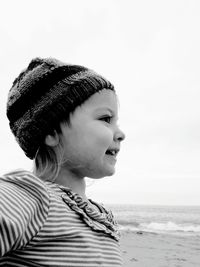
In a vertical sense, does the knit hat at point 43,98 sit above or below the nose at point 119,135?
above

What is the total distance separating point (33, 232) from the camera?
128 cm

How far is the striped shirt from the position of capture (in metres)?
1.20

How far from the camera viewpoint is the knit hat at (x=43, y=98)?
5.98 ft

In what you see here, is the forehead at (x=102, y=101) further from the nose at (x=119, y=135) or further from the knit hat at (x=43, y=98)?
the nose at (x=119, y=135)

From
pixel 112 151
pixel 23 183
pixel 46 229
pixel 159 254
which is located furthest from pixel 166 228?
pixel 23 183

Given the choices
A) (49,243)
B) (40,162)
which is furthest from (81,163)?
(49,243)

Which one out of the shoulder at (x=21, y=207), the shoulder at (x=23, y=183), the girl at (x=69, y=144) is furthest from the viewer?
the girl at (x=69, y=144)

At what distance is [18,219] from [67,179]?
65 cm

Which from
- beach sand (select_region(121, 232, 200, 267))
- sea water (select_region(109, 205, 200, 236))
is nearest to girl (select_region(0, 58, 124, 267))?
beach sand (select_region(121, 232, 200, 267))

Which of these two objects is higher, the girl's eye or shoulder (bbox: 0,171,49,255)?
the girl's eye

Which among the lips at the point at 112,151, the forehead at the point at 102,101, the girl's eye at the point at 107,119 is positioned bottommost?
the lips at the point at 112,151

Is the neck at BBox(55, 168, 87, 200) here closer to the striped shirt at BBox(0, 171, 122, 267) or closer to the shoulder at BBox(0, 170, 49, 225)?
the striped shirt at BBox(0, 171, 122, 267)

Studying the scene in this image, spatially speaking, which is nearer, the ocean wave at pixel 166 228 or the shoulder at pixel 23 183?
the shoulder at pixel 23 183

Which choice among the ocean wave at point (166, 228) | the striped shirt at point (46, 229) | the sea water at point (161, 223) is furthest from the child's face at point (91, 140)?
the ocean wave at point (166, 228)
